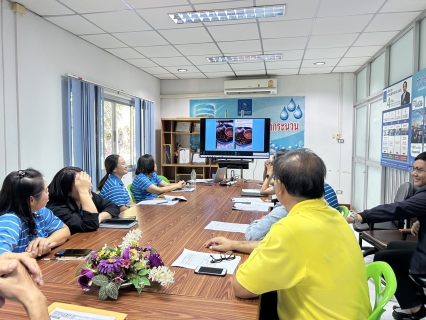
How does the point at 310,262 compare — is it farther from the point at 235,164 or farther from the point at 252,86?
the point at 252,86

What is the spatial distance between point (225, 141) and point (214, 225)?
2.78 metres

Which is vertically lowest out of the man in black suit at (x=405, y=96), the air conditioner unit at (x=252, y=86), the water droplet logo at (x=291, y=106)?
the man in black suit at (x=405, y=96)

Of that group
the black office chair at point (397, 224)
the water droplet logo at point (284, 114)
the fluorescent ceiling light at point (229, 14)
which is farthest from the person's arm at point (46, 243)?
the water droplet logo at point (284, 114)

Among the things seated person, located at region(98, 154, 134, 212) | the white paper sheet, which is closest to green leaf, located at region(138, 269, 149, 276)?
the white paper sheet

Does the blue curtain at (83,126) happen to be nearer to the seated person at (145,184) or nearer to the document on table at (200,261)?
the seated person at (145,184)

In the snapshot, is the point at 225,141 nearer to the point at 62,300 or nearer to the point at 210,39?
the point at 210,39

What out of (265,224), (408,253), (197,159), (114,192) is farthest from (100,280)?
(197,159)

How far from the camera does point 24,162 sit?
10.5 ft

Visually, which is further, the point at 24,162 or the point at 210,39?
the point at 210,39

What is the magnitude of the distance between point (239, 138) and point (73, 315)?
12.8ft

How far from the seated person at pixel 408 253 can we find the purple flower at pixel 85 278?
1.68 metres

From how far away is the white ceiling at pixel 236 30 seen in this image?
308cm

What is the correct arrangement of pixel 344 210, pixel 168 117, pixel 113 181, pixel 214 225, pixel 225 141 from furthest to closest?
pixel 168 117, pixel 225 141, pixel 113 181, pixel 344 210, pixel 214 225

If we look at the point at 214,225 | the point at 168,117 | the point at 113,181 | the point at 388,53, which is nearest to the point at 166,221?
the point at 214,225
